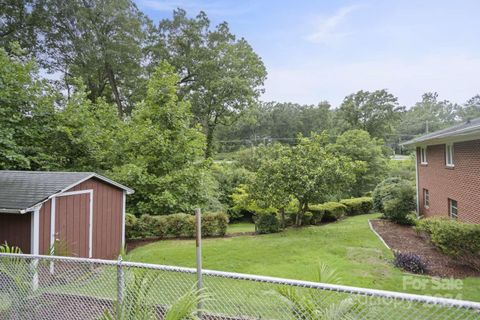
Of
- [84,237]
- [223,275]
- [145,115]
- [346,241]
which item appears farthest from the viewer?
[145,115]

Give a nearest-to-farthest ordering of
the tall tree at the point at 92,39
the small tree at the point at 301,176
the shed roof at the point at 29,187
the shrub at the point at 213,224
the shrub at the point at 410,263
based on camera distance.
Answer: the shed roof at the point at 29,187 → the shrub at the point at 410,263 → the small tree at the point at 301,176 → the shrub at the point at 213,224 → the tall tree at the point at 92,39

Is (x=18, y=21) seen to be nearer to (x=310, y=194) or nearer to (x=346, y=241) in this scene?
(x=310, y=194)

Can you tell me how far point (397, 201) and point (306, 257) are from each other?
7.88 metres

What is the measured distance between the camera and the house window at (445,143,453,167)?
→ 1174 cm

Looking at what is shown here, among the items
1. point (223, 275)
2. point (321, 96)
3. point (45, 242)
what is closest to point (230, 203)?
point (45, 242)

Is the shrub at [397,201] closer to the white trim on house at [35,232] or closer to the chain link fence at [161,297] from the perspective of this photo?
the chain link fence at [161,297]

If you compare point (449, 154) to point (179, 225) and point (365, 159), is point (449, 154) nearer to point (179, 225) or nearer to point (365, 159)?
point (179, 225)

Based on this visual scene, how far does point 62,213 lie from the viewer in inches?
296

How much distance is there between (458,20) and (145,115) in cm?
1449

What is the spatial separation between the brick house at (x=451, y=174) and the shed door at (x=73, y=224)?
10.7 metres

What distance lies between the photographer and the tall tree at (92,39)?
829 inches

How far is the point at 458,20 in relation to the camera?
1338 cm

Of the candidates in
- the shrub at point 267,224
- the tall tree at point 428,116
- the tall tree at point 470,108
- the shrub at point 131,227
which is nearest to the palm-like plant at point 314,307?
the shrub at point 131,227

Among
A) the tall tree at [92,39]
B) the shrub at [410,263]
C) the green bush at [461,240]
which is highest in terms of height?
the tall tree at [92,39]
